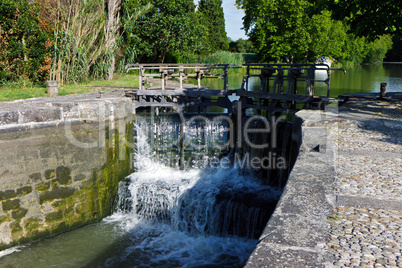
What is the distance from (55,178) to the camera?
7.32 m

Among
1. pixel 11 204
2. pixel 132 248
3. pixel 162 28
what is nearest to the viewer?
pixel 11 204

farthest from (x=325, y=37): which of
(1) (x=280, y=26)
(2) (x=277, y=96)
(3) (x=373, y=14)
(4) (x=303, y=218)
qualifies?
(4) (x=303, y=218)

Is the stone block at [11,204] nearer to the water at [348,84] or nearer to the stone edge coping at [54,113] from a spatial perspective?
the stone edge coping at [54,113]

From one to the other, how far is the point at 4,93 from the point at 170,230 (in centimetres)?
633

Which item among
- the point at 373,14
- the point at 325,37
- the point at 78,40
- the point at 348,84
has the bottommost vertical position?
the point at 348,84

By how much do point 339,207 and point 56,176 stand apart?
5.62 m

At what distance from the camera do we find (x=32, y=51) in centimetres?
1231

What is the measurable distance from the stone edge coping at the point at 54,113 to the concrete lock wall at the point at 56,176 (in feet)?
0.10

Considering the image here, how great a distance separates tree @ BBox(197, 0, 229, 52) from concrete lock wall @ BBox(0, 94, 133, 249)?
126 feet

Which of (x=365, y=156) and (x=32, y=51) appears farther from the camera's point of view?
(x=32, y=51)

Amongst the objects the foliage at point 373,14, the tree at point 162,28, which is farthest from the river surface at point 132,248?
the tree at point 162,28

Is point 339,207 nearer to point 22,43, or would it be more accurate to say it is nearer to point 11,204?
point 11,204

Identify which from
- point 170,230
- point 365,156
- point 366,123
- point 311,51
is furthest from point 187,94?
point 311,51

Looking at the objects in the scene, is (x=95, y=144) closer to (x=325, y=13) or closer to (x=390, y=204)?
(x=390, y=204)
